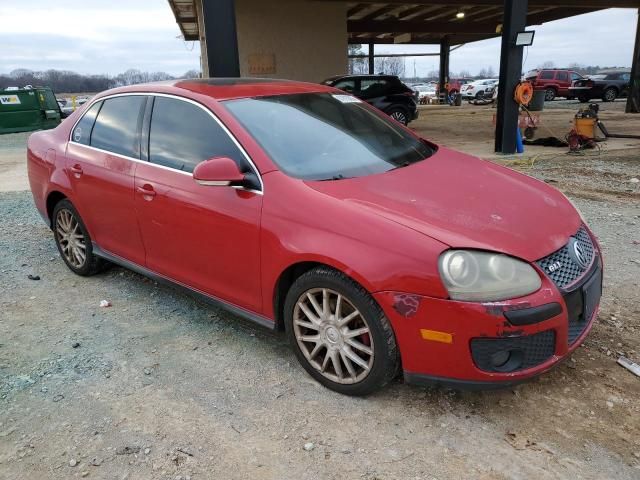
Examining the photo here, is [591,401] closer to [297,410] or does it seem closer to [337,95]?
[297,410]

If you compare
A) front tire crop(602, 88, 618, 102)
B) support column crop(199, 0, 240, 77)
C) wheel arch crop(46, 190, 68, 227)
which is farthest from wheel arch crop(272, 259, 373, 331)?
front tire crop(602, 88, 618, 102)

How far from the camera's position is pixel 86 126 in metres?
4.15

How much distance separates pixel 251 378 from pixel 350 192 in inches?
46.1

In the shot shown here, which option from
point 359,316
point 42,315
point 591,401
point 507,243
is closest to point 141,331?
point 42,315

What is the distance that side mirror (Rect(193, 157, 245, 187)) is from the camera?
2770 millimetres

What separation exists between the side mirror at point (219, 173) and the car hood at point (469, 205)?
0.43 meters

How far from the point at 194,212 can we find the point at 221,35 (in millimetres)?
5627

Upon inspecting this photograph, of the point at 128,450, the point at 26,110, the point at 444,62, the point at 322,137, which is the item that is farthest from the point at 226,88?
the point at 444,62

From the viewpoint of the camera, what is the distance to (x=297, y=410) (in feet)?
8.57

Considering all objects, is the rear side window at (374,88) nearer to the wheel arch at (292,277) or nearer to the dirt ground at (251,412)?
the dirt ground at (251,412)

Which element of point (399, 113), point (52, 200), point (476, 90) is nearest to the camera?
point (52, 200)

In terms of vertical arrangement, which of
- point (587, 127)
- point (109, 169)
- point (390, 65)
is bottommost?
point (587, 127)

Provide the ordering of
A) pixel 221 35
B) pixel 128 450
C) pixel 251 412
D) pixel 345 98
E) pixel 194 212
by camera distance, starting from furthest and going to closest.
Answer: pixel 221 35
pixel 345 98
pixel 194 212
pixel 251 412
pixel 128 450

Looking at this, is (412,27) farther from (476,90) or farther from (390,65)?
(390,65)
